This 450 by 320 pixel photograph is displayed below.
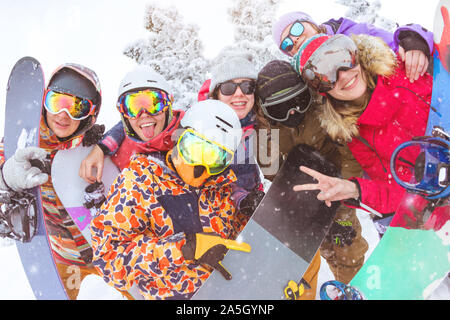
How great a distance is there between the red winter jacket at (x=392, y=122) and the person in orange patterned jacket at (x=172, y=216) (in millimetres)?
933

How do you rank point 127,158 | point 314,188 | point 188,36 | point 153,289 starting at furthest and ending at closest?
point 188,36
point 127,158
point 314,188
point 153,289

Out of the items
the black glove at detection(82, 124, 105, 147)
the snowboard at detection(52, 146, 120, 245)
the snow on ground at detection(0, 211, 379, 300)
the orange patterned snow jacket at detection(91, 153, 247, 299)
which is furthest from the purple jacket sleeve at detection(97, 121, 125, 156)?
the snow on ground at detection(0, 211, 379, 300)

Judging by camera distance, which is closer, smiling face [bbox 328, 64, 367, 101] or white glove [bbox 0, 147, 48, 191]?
smiling face [bbox 328, 64, 367, 101]

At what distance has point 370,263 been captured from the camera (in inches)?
82.0

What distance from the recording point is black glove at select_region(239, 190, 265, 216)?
222 centimetres

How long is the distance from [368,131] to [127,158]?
1.91 m

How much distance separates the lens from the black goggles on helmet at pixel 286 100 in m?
2.05

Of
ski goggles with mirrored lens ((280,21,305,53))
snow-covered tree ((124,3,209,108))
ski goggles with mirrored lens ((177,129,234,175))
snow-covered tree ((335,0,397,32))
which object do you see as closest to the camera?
ski goggles with mirrored lens ((177,129,234,175))

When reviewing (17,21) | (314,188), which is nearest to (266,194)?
(314,188)

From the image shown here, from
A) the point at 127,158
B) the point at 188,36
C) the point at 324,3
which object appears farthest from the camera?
the point at 324,3

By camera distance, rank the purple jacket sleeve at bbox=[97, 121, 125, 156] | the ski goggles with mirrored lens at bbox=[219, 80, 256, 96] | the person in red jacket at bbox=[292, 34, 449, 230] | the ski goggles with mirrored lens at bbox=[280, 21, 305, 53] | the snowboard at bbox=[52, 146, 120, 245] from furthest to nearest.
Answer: the ski goggles with mirrored lens at bbox=[280, 21, 305, 53], the purple jacket sleeve at bbox=[97, 121, 125, 156], the snowboard at bbox=[52, 146, 120, 245], the ski goggles with mirrored lens at bbox=[219, 80, 256, 96], the person in red jacket at bbox=[292, 34, 449, 230]

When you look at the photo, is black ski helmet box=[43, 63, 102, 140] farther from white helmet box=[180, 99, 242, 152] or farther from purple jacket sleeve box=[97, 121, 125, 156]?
white helmet box=[180, 99, 242, 152]

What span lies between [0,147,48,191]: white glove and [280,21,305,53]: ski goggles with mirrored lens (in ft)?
7.31

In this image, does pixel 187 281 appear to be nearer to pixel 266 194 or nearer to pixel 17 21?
pixel 266 194
